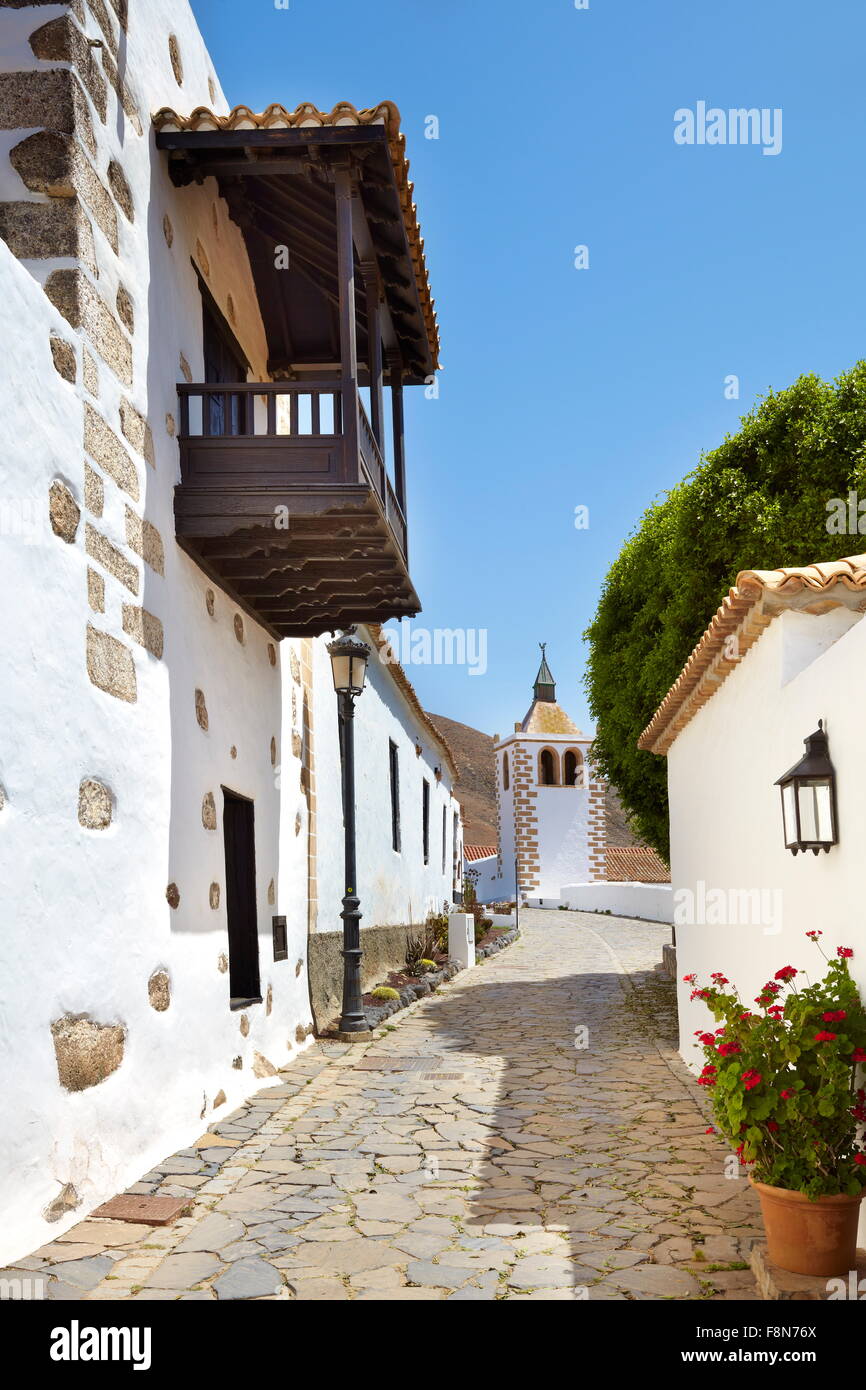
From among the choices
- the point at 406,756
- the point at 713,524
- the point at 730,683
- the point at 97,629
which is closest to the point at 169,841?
the point at 97,629

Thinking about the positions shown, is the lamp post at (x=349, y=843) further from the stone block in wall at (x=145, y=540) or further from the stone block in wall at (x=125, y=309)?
the stone block in wall at (x=125, y=309)

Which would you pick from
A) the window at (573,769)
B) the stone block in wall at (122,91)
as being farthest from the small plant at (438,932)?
the window at (573,769)

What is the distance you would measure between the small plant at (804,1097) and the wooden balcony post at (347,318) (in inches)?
144

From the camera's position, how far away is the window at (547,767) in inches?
1572

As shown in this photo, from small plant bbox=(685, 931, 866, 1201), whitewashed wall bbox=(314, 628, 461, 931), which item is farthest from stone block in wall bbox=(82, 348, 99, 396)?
whitewashed wall bbox=(314, 628, 461, 931)

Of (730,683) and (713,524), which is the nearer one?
(730,683)

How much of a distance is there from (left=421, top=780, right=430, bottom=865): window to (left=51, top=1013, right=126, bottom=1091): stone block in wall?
13.2 m

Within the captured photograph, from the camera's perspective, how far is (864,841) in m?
3.75

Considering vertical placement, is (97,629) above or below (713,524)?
below

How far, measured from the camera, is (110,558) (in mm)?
4906

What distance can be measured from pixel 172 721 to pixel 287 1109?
8.32 ft

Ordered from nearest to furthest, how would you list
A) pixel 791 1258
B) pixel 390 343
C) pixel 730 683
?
pixel 791 1258, pixel 730 683, pixel 390 343
